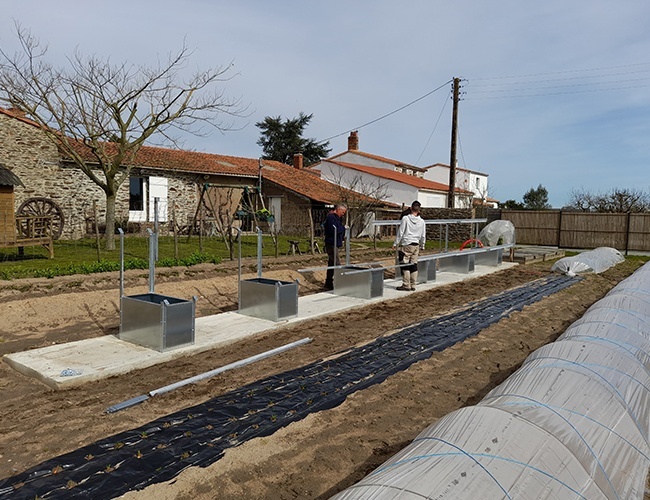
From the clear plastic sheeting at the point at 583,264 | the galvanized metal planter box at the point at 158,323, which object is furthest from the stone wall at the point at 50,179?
the clear plastic sheeting at the point at 583,264

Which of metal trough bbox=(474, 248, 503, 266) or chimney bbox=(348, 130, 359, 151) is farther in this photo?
chimney bbox=(348, 130, 359, 151)

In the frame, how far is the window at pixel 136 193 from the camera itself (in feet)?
67.9

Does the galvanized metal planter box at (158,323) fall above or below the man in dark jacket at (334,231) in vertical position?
below

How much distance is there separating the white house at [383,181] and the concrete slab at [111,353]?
2137 centimetres

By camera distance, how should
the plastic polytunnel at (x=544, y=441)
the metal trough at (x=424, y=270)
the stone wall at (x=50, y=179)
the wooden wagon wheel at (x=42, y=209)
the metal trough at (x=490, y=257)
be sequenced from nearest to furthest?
the plastic polytunnel at (x=544, y=441)
the metal trough at (x=424, y=270)
the wooden wagon wheel at (x=42, y=209)
the metal trough at (x=490, y=257)
the stone wall at (x=50, y=179)

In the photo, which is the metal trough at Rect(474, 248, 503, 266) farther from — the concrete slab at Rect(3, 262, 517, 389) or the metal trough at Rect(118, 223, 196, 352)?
the metal trough at Rect(118, 223, 196, 352)

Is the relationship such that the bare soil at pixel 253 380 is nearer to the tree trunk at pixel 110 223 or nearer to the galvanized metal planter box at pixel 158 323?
the galvanized metal planter box at pixel 158 323

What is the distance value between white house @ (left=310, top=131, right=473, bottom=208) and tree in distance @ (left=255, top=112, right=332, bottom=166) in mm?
9582

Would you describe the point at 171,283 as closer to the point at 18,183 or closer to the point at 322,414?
the point at 322,414

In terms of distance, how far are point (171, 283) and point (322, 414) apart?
6168 millimetres

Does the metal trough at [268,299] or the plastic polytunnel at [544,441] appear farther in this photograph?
the metal trough at [268,299]

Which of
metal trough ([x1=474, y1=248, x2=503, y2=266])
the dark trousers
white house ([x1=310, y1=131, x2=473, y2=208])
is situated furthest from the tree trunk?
white house ([x1=310, y1=131, x2=473, y2=208])

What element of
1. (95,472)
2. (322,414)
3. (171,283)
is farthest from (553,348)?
(171,283)

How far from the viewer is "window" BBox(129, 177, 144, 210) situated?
814 inches
